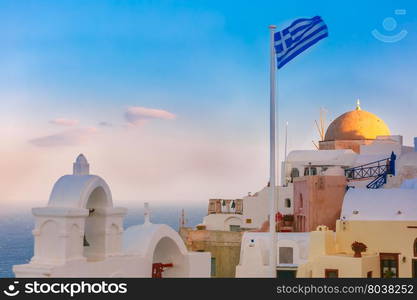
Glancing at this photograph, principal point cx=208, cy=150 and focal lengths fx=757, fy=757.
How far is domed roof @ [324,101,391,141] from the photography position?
162ft

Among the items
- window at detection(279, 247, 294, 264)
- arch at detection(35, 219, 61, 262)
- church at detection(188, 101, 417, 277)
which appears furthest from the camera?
window at detection(279, 247, 294, 264)

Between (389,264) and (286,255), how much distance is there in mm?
5859

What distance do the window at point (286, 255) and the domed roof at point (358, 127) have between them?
1500 cm

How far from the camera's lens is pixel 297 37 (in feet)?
62.3

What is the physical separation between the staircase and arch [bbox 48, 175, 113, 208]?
25.5m

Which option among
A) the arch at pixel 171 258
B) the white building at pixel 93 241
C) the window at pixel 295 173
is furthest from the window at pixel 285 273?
the arch at pixel 171 258

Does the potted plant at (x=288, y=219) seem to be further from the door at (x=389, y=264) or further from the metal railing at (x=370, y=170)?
the door at (x=389, y=264)

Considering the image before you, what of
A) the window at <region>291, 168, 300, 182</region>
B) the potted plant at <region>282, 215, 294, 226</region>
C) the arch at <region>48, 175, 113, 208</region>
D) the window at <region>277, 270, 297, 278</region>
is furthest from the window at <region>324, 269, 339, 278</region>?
the window at <region>291, 168, 300, 182</region>

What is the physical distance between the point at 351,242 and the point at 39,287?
779 inches

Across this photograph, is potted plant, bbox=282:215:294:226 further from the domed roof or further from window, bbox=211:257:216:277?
the domed roof

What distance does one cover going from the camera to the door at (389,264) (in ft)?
104

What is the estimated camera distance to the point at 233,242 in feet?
143

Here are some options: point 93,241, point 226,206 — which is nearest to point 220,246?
point 226,206

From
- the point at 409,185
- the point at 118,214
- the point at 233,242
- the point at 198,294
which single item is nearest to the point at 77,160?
the point at 118,214
